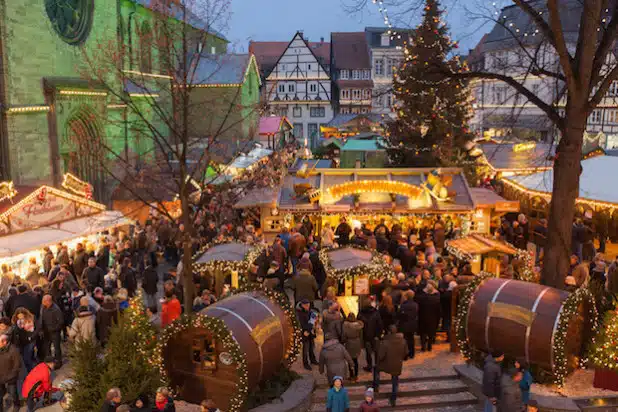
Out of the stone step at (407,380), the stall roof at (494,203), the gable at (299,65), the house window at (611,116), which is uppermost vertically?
the gable at (299,65)

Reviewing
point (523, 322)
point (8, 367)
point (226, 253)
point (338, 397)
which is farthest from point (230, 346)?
point (226, 253)

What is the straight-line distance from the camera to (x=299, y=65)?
2473 inches

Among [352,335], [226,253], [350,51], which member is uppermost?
[350,51]

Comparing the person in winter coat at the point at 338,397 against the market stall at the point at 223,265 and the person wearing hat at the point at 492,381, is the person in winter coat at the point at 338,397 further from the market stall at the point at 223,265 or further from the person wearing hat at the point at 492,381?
the market stall at the point at 223,265

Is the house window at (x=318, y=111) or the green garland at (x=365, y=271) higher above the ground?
the house window at (x=318, y=111)

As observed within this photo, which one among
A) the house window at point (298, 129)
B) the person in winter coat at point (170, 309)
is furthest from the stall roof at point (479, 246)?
the house window at point (298, 129)

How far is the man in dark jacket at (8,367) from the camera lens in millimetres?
9648

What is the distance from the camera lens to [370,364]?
11.0 metres

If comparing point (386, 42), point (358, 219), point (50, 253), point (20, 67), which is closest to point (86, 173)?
point (20, 67)

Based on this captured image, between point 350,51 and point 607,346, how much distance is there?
60.6 meters

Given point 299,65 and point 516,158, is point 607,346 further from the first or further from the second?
point 299,65

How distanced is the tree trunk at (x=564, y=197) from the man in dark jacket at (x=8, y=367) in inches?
383

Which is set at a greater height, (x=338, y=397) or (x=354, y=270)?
(x=354, y=270)

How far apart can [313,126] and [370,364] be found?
55.0 meters
